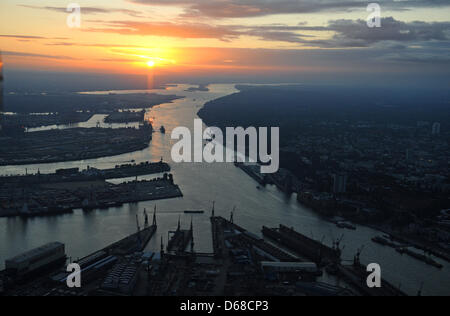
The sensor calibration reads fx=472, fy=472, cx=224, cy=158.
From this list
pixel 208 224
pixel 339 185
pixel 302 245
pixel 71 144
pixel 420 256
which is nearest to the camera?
pixel 420 256

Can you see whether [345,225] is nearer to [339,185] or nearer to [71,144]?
[339,185]

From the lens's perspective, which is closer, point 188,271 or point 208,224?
point 188,271

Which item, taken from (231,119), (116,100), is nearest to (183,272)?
(231,119)

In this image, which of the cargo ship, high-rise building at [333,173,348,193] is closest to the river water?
the cargo ship

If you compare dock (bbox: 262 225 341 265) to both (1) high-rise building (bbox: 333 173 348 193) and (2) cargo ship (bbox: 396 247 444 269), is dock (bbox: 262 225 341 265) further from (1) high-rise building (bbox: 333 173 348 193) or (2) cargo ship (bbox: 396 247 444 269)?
(1) high-rise building (bbox: 333 173 348 193)

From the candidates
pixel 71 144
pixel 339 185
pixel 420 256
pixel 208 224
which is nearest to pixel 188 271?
pixel 208 224

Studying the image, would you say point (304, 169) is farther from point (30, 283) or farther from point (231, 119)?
point (231, 119)

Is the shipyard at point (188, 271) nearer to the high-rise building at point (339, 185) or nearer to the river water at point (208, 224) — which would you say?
the river water at point (208, 224)

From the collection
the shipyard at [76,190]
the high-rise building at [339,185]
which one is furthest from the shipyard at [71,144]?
the high-rise building at [339,185]
